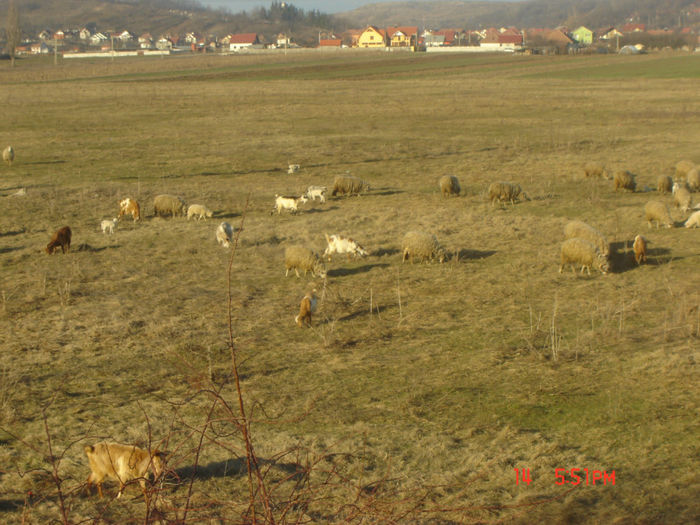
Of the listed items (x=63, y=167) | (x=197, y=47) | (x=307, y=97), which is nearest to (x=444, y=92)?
(x=307, y=97)

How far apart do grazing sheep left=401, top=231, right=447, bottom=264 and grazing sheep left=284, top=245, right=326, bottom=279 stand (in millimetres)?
1975

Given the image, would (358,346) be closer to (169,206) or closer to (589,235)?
(589,235)

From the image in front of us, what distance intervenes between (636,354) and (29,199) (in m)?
17.5

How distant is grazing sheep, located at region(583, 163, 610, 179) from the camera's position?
24.1 m

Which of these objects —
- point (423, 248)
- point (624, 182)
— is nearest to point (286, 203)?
point (423, 248)

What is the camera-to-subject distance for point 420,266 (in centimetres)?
1495

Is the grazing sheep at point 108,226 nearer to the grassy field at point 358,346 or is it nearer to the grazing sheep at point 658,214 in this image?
the grassy field at point 358,346

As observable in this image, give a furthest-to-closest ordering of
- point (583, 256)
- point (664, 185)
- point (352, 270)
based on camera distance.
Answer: point (664, 185), point (352, 270), point (583, 256)

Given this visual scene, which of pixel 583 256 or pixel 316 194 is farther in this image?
pixel 316 194

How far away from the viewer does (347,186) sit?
22297 millimetres

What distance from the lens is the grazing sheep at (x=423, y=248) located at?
15102 mm

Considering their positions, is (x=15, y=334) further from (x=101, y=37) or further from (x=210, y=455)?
(x=101, y=37)

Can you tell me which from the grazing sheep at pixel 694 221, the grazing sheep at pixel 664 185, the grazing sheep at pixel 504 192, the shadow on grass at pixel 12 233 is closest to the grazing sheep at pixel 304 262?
the shadow on grass at pixel 12 233

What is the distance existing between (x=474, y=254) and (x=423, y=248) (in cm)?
141
